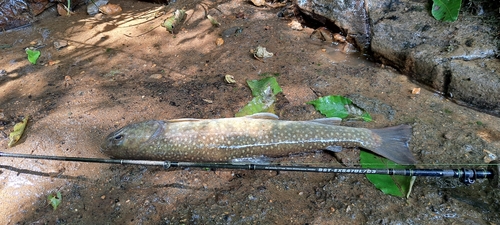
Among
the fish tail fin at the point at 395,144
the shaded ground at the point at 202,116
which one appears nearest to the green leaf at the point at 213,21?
the shaded ground at the point at 202,116

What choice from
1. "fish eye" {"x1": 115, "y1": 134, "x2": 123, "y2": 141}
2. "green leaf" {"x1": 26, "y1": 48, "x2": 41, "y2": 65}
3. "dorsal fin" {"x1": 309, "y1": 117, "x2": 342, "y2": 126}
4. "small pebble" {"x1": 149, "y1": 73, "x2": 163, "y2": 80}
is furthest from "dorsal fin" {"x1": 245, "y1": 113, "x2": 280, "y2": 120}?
"green leaf" {"x1": 26, "y1": 48, "x2": 41, "y2": 65}

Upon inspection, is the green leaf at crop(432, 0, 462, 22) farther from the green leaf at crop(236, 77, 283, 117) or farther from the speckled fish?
the green leaf at crop(236, 77, 283, 117)

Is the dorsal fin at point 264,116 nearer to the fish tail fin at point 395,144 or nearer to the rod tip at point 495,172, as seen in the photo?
the fish tail fin at point 395,144

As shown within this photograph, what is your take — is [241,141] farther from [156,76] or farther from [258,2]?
[258,2]

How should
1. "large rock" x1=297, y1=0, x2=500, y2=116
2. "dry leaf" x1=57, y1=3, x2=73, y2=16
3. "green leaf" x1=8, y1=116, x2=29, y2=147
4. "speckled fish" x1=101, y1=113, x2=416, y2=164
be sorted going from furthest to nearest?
"dry leaf" x1=57, y1=3, x2=73, y2=16, "large rock" x1=297, y1=0, x2=500, y2=116, "green leaf" x1=8, y1=116, x2=29, y2=147, "speckled fish" x1=101, y1=113, x2=416, y2=164

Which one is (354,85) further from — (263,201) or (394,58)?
(263,201)

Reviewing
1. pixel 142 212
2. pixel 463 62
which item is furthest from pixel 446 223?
pixel 142 212
